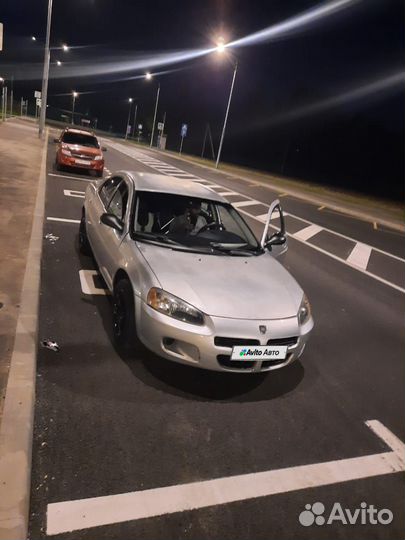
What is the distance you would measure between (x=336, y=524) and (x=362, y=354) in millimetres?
2778

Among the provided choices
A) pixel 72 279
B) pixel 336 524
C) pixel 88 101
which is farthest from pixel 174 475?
pixel 88 101

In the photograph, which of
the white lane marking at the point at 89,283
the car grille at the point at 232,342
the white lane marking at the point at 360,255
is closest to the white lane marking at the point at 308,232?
the white lane marking at the point at 360,255

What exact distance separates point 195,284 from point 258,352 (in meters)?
0.82

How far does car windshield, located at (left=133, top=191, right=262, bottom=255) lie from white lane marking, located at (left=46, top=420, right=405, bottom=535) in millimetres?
2304

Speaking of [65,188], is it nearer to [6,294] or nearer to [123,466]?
[6,294]

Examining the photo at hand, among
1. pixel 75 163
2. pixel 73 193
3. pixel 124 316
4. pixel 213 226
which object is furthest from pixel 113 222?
Result: pixel 75 163

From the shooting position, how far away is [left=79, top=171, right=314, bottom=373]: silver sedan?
3.52 meters

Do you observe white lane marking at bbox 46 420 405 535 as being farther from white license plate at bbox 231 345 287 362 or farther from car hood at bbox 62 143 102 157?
car hood at bbox 62 143 102 157

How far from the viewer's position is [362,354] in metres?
5.25

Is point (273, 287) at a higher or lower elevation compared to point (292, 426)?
higher

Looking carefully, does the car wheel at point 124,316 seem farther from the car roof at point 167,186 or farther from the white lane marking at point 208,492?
the white lane marking at point 208,492

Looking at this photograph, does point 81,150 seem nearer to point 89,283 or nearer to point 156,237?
point 89,283

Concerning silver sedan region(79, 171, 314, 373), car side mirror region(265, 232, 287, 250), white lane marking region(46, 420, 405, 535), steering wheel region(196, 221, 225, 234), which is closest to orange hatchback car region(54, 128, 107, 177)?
silver sedan region(79, 171, 314, 373)

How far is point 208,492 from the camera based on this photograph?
2.79 m
